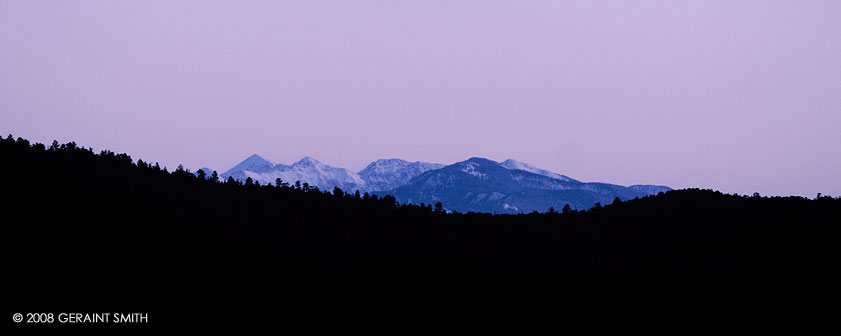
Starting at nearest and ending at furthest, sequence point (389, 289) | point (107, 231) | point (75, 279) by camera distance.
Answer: point (75, 279)
point (389, 289)
point (107, 231)

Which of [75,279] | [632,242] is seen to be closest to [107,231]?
→ [75,279]

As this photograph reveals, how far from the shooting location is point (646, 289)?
428 ft

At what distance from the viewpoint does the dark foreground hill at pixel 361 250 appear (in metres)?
113

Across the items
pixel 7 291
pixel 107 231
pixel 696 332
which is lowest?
pixel 696 332

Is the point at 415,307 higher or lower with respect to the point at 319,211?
lower

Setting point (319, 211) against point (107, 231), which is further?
point (319, 211)

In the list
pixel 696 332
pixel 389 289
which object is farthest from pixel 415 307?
pixel 696 332

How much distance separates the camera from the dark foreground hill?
4444 inches

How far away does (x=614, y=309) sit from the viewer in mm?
115375

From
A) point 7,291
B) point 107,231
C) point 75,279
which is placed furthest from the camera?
point 107,231

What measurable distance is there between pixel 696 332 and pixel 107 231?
108 metres

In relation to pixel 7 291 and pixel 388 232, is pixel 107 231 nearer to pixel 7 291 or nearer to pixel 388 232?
pixel 7 291

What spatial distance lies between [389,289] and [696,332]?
48.5 m

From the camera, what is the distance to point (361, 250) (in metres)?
151
